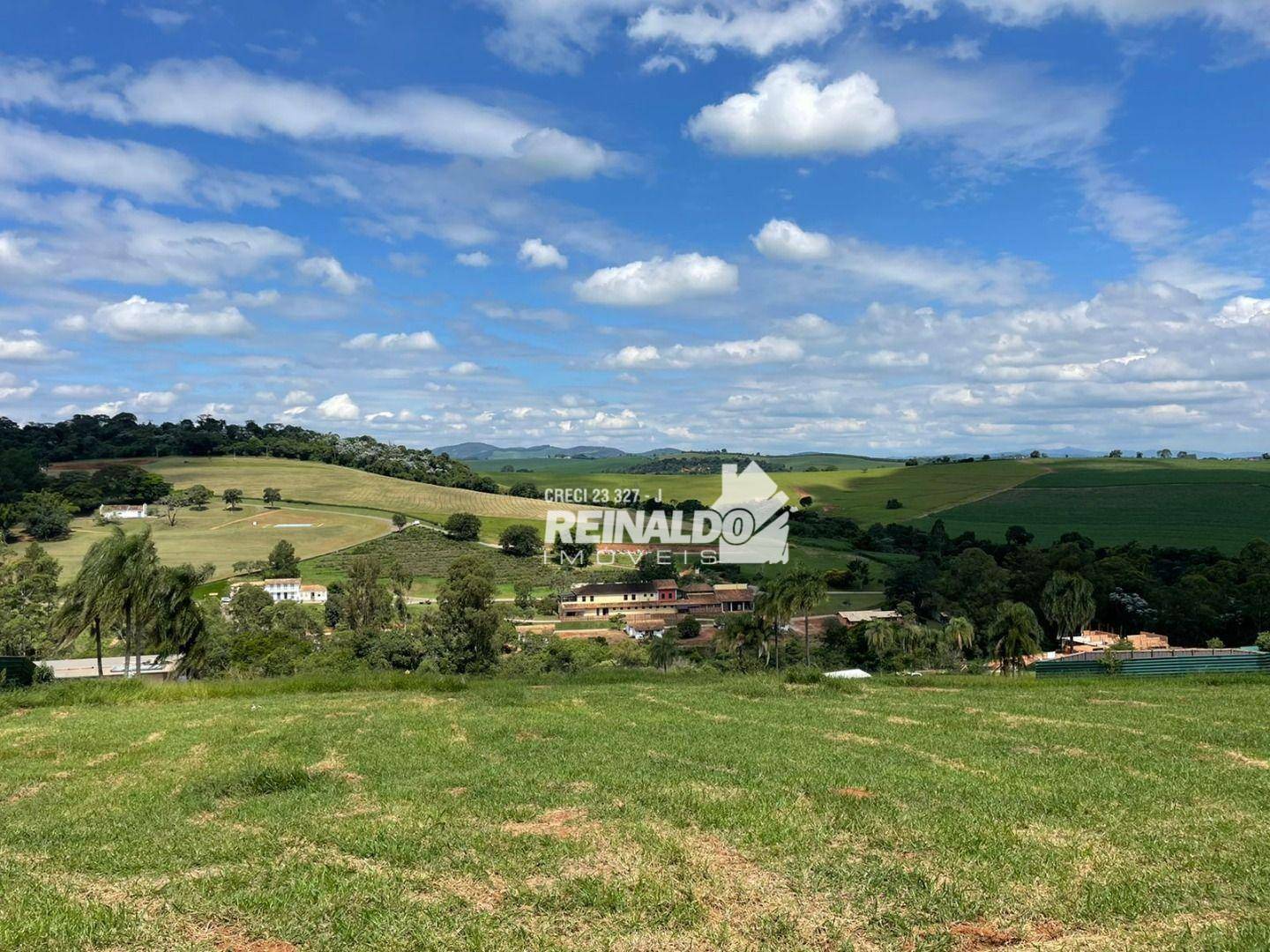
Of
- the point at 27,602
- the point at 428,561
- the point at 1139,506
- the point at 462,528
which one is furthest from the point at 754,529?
the point at 27,602

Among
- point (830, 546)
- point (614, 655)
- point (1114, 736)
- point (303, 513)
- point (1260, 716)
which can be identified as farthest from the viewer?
point (303, 513)

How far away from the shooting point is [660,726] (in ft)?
49.3

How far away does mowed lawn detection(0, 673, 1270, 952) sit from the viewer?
608cm

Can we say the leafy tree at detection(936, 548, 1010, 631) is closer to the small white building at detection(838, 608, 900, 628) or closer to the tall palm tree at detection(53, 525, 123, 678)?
the small white building at detection(838, 608, 900, 628)

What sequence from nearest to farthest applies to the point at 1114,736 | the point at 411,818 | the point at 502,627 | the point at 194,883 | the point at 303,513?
1. the point at 194,883
2. the point at 411,818
3. the point at 1114,736
4. the point at 502,627
5. the point at 303,513

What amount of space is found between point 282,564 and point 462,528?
86.9ft

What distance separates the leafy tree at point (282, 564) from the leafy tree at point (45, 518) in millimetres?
30301

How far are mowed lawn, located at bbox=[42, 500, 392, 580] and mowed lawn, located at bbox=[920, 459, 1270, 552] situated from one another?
290 ft

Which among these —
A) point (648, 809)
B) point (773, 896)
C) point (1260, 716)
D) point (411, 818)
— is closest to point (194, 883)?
point (411, 818)

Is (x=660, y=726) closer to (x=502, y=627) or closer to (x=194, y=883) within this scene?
(x=194, y=883)

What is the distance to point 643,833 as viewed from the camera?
8.12 m

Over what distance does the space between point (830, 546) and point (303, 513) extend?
258 feet

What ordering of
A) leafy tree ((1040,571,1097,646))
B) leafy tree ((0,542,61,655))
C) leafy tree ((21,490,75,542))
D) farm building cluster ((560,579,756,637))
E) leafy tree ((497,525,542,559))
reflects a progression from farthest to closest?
leafy tree ((497,525,542,559)), leafy tree ((21,490,75,542)), farm building cluster ((560,579,756,637)), leafy tree ((1040,571,1097,646)), leafy tree ((0,542,61,655))

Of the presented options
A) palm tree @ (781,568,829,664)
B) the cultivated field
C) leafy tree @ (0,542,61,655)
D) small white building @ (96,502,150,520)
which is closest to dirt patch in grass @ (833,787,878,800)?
palm tree @ (781,568,829,664)
